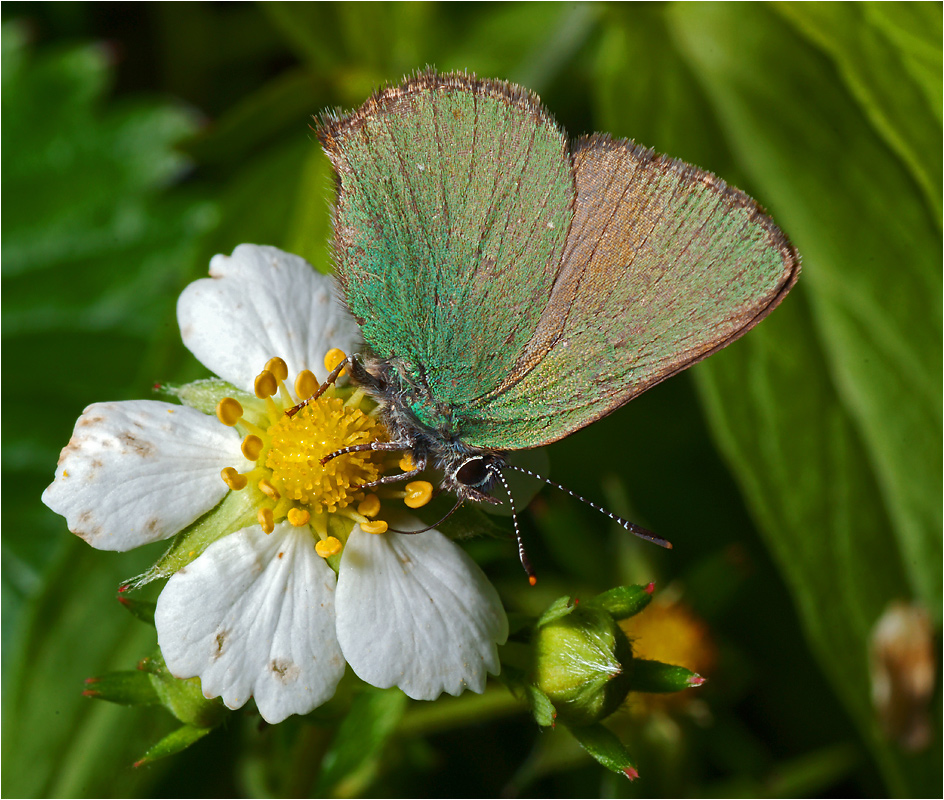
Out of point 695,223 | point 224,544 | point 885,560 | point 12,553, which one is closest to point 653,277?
point 695,223

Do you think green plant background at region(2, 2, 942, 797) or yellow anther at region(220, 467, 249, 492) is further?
green plant background at region(2, 2, 942, 797)

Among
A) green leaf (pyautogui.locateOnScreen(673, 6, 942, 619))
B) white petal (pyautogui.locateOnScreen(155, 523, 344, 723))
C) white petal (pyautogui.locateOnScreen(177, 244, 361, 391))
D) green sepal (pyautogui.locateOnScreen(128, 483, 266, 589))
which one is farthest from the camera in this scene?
green leaf (pyautogui.locateOnScreen(673, 6, 942, 619))

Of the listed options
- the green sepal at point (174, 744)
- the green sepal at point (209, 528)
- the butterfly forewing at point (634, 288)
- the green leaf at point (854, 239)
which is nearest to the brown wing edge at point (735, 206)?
the butterfly forewing at point (634, 288)

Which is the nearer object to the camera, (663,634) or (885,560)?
(885,560)

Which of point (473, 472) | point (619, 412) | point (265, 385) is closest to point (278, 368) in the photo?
point (265, 385)

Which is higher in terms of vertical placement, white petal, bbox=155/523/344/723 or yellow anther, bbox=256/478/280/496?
yellow anther, bbox=256/478/280/496

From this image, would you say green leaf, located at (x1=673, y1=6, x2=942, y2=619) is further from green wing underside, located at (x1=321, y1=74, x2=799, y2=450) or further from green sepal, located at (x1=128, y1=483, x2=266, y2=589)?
green sepal, located at (x1=128, y1=483, x2=266, y2=589)

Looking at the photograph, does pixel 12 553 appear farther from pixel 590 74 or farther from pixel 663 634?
pixel 590 74

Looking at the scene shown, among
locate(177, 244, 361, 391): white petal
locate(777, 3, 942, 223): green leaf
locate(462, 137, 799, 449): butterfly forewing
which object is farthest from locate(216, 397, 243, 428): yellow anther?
locate(777, 3, 942, 223): green leaf
